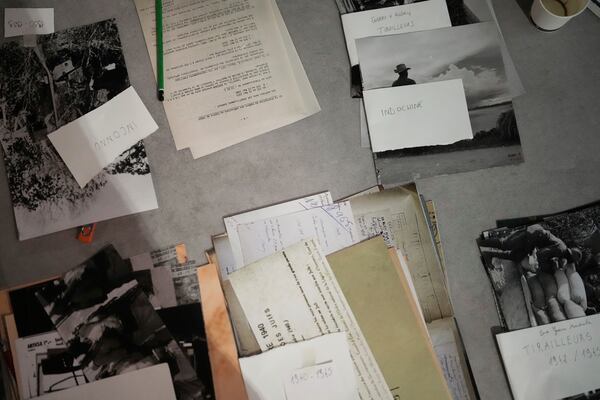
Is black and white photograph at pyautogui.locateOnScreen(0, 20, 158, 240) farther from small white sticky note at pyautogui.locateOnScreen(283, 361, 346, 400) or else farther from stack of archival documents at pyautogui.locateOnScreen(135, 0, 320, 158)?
small white sticky note at pyautogui.locateOnScreen(283, 361, 346, 400)

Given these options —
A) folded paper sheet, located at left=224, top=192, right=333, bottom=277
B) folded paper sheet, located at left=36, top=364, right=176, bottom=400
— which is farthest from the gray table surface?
folded paper sheet, located at left=36, top=364, right=176, bottom=400

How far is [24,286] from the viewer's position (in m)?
0.70

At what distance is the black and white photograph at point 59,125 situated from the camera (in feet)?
2.39

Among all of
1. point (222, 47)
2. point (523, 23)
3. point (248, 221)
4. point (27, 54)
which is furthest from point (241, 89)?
point (523, 23)

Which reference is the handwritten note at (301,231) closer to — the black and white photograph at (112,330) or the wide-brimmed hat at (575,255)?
the black and white photograph at (112,330)

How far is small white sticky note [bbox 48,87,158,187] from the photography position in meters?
0.73

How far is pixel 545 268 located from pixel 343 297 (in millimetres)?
318

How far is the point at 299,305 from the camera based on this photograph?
2.29ft

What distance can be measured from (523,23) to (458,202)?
343 millimetres

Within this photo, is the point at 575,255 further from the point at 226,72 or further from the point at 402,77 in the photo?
the point at 226,72

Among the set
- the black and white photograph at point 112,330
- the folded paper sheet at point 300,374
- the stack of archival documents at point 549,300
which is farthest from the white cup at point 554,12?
the black and white photograph at point 112,330

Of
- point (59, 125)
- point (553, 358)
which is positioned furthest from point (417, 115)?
point (59, 125)

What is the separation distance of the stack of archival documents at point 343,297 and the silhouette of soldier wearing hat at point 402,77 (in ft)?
0.59

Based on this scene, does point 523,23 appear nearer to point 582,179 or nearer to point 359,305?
point 582,179
